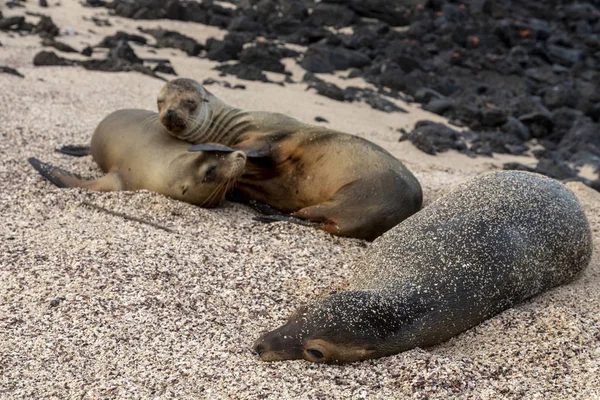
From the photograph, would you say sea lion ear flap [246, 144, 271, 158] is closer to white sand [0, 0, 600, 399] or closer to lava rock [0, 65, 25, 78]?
white sand [0, 0, 600, 399]

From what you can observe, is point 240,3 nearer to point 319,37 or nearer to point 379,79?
point 319,37

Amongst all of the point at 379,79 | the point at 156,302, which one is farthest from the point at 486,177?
the point at 379,79

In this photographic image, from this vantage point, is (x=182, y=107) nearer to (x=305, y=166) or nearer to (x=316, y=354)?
(x=305, y=166)

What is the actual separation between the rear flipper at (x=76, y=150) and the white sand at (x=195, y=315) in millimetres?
473

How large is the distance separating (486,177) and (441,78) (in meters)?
8.39

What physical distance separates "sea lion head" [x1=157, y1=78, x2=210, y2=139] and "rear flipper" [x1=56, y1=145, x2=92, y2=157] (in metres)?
0.95

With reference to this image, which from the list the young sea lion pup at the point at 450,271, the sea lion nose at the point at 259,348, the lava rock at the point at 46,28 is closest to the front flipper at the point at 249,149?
the young sea lion pup at the point at 450,271

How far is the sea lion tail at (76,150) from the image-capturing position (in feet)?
20.7

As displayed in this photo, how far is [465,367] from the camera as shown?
334 cm

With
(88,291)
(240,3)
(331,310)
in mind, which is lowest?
(240,3)

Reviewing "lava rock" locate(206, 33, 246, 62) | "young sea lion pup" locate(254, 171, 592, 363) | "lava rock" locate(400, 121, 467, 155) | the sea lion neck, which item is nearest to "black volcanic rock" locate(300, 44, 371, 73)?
"lava rock" locate(206, 33, 246, 62)

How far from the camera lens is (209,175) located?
5.20 metres

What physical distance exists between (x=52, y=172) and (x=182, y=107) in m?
1.02

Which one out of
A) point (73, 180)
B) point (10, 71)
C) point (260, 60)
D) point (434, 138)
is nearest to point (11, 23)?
point (10, 71)
